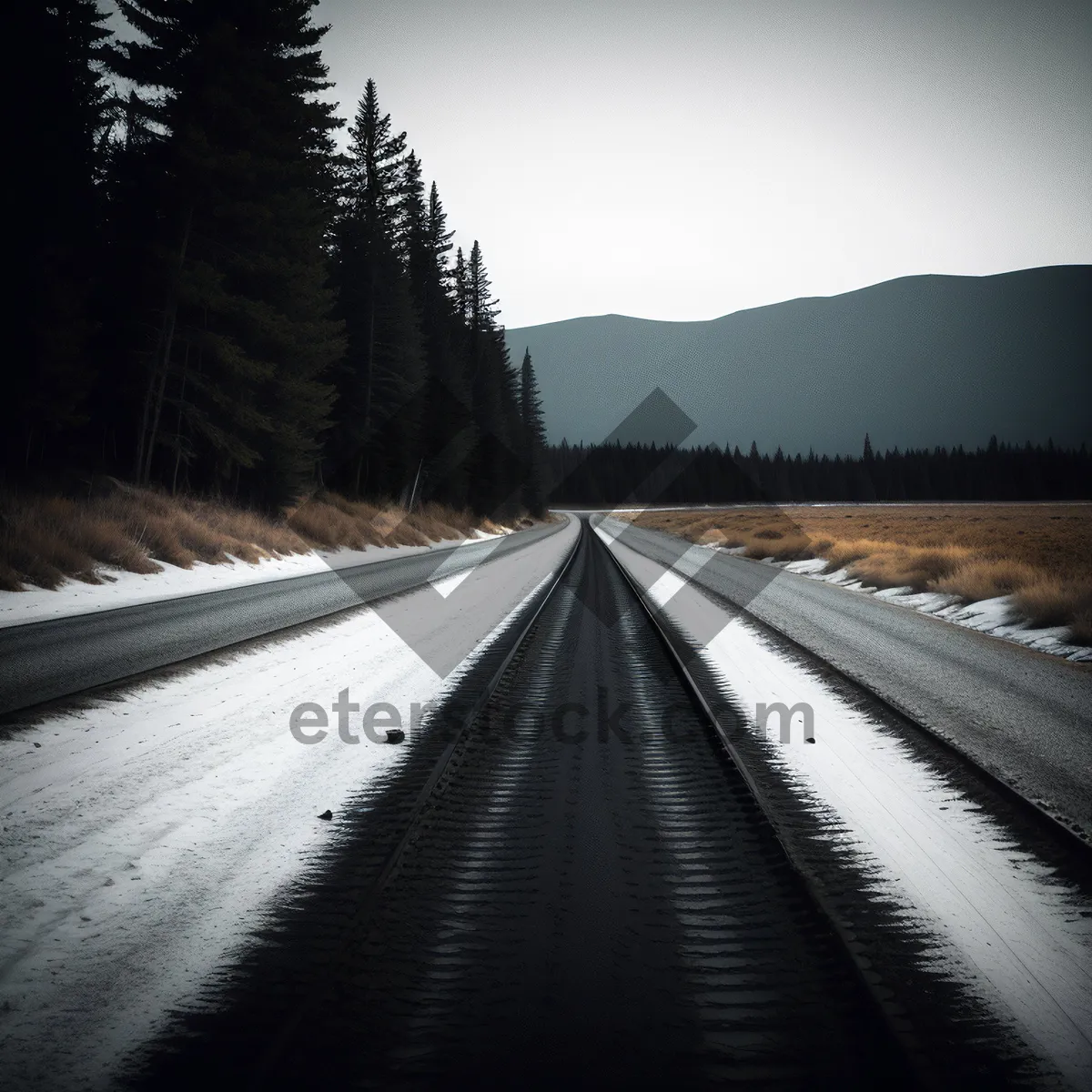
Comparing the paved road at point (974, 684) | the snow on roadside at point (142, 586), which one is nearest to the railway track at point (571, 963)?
the paved road at point (974, 684)

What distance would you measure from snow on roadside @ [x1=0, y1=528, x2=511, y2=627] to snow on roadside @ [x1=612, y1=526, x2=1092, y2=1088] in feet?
34.9

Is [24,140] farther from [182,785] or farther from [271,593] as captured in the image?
[182,785]

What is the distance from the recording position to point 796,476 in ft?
582

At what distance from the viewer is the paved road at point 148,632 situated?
22.1 ft

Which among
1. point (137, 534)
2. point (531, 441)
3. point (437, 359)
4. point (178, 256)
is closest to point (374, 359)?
point (437, 359)

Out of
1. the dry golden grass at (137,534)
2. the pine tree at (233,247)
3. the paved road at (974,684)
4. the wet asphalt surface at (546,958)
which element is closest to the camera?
the wet asphalt surface at (546,958)

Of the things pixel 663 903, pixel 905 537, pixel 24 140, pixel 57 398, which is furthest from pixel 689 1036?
pixel 905 537

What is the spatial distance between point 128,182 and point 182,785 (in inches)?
852

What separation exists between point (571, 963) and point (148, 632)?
8.88 m

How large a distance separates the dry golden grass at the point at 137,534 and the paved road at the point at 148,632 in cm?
235

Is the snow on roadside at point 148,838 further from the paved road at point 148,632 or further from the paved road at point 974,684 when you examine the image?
the paved road at point 974,684

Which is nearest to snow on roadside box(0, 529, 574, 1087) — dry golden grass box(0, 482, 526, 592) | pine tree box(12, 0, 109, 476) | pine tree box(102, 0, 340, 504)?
dry golden grass box(0, 482, 526, 592)

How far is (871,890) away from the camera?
125 inches

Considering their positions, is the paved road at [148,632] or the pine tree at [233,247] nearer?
the paved road at [148,632]
